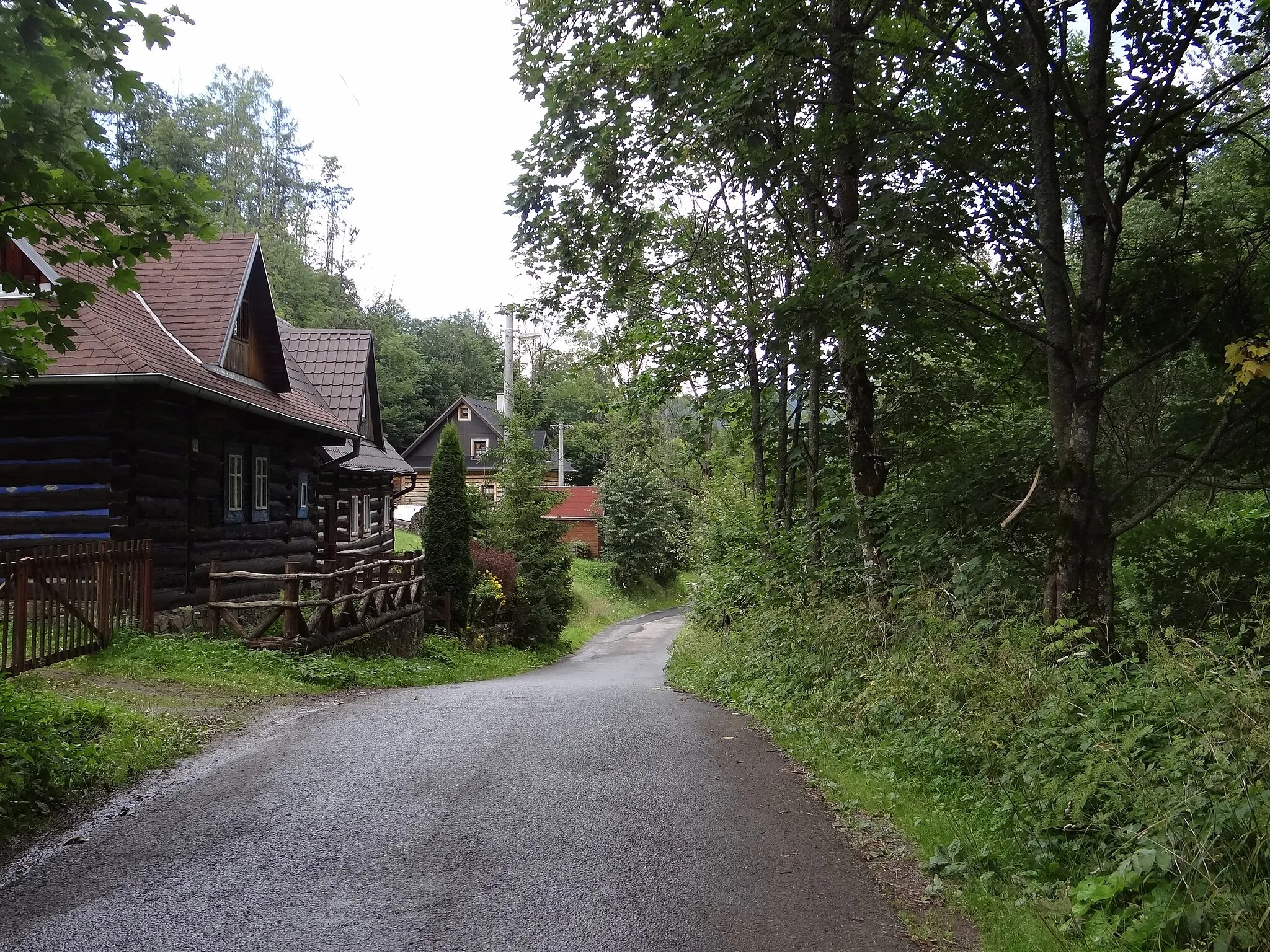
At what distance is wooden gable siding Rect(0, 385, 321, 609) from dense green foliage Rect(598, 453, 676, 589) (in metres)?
32.8

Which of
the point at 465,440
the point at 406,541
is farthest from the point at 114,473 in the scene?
the point at 465,440

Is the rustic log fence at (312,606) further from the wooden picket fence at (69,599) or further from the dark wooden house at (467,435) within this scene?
the dark wooden house at (467,435)

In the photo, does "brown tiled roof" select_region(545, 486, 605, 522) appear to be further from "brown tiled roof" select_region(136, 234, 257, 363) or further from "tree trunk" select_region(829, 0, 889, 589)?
"tree trunk" select_region(829, 0, 889, 589)

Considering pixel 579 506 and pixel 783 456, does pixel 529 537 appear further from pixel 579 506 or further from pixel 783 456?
pixel 579 506

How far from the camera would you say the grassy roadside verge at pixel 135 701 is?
6184mm

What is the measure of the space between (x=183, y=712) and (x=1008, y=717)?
25.1ft

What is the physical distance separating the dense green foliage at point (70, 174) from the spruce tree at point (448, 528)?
16.9 m

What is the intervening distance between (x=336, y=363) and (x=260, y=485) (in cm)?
870

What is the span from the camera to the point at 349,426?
80.2 feet

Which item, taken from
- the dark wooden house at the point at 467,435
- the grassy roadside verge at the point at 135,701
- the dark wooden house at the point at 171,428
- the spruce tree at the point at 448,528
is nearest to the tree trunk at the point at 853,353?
the grassy roadside verge at the point at 135,701

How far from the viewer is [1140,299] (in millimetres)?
8664

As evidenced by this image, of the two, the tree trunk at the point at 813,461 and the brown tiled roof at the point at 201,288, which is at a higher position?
the brown tiled roof at the point at 201,288

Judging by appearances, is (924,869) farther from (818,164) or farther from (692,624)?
(692,624)

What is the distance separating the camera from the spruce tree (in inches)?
924
